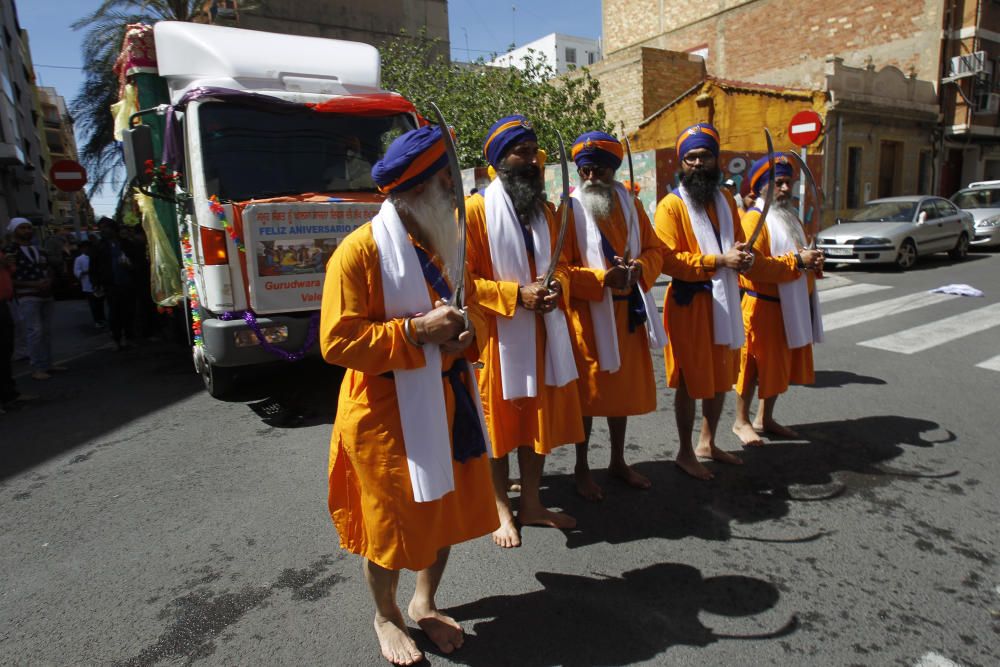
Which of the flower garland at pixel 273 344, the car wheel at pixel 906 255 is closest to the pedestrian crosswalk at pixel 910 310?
the car wheel at pixel 906 255

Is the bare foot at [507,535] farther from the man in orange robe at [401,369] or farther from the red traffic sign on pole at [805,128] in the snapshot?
the red traffic sign on pole at [805,128]

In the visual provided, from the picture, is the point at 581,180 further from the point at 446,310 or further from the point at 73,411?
the point at 73,411

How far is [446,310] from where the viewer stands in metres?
2.04

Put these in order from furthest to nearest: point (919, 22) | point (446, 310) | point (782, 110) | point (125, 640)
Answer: point (919, 22) → point (782, 110) → point (125, 640) → point (446, 310)

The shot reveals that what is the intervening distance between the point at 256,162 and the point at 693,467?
4.15m

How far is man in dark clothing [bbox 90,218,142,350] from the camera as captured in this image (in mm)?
8445

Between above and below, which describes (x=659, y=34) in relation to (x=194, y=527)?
above

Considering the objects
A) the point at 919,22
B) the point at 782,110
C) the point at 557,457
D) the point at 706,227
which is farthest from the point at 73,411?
the point at 919,22

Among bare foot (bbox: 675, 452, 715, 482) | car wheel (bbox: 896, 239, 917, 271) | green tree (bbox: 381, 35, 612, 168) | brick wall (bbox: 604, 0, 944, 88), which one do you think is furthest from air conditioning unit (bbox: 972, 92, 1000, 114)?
bare foot (bbox: 675, 452, 715, 482)

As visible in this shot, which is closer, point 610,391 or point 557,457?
point 610,391

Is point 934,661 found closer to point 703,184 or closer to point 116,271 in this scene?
point 703,184

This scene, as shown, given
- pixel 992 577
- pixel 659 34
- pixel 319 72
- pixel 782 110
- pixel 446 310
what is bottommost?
pixel 992 577

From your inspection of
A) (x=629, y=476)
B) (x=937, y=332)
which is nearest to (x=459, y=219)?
(x=629, y=476)

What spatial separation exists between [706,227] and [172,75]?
5136 mm
